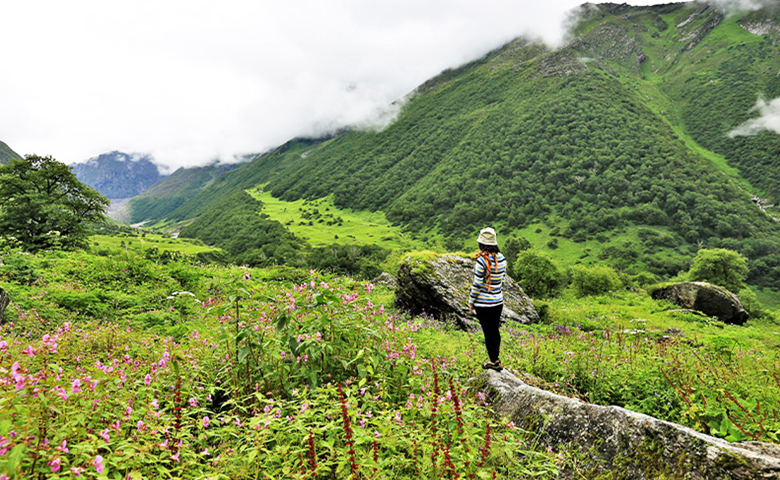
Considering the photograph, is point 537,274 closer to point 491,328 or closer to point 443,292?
point 443,292

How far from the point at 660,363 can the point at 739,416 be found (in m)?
1.88

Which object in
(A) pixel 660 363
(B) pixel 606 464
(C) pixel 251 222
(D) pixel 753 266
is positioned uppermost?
(C) pixel 251 222

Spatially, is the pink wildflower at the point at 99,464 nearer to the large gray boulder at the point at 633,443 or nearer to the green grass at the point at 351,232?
the large gray boulder at the point at 633,443

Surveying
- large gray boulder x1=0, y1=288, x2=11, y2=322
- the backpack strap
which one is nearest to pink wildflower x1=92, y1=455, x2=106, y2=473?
the backpack strap

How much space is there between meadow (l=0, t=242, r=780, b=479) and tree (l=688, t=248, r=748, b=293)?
54029 millimetres

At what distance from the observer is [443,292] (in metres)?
14.2

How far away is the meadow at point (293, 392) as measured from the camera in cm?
258

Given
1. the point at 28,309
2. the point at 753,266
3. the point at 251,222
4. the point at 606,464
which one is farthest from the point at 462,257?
the point at 251,222

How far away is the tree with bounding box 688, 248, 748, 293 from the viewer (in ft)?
156

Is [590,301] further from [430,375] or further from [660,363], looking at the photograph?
[430,375]

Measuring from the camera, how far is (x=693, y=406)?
4215 mm

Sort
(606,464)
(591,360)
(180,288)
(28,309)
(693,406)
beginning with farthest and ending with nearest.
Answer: (180,288) → (28,309) → (591,360) → (693,406) → (606,464)

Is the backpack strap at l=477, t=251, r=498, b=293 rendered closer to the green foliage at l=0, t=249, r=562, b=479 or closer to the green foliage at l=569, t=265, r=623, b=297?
the green foliage at l=0, t=249, r=562, b=479

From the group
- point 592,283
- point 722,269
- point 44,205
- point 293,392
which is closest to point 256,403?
point 293,392
